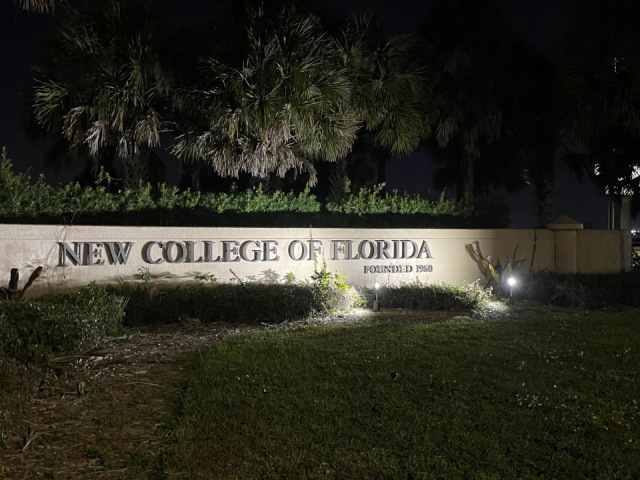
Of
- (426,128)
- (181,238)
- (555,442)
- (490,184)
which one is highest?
(426,128)

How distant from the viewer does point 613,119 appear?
43.7ft

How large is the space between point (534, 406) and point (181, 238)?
6651mm

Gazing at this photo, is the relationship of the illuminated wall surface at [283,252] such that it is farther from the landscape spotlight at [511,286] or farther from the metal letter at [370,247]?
the landscape spotlight at [511,286]

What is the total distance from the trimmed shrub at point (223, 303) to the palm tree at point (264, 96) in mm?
2891

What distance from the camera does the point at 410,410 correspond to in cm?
457

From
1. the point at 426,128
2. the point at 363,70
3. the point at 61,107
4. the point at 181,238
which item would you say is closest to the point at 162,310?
the point at 181,238

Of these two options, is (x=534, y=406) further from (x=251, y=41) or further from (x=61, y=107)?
(x=61, y=107)

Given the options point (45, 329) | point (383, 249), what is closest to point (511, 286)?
point (383, 249)

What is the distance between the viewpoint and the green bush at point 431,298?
1015cm

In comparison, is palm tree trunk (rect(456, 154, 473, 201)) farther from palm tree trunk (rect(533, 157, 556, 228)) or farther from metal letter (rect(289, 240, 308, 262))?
metal letter (rect(289, 240, 308, 262))

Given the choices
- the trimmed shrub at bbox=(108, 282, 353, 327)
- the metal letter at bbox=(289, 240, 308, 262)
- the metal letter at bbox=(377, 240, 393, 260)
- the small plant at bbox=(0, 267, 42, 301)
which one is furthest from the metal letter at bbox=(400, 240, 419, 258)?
the small plant at bbox=(0, 267, 42, 301)

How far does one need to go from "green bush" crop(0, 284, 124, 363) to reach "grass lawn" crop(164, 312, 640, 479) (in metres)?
1.31

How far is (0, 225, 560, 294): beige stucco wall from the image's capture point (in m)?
8.77

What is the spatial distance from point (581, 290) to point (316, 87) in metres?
6.22
